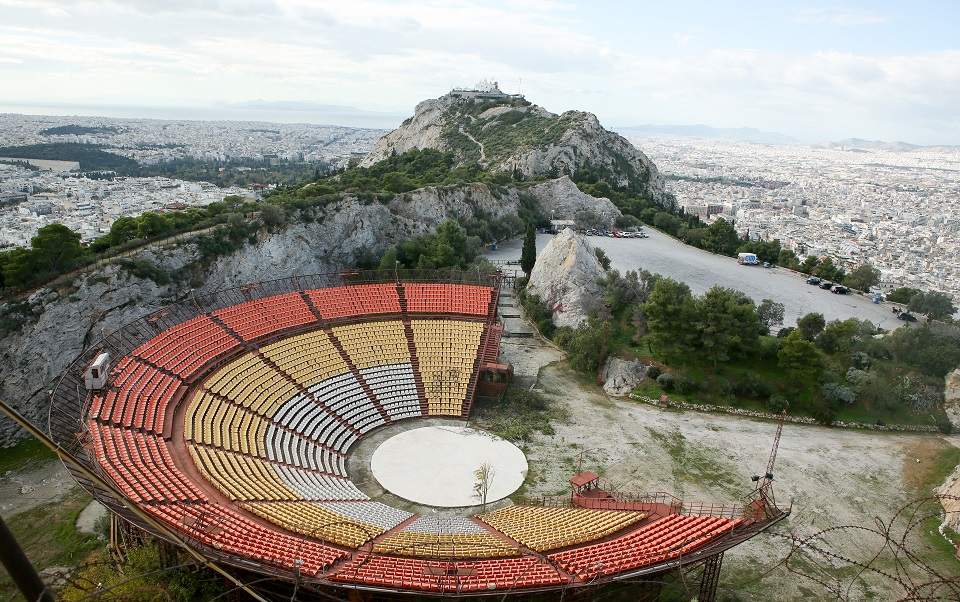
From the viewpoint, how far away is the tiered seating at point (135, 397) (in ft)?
78.3

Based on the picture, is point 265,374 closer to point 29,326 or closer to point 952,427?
point 29,326

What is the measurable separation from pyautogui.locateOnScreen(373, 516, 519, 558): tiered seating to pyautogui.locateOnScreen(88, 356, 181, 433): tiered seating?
11852 mm

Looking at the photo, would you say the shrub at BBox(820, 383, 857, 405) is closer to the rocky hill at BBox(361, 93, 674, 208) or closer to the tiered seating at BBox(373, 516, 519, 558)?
the tiered seating at BBox(373, 516, 519, 558)

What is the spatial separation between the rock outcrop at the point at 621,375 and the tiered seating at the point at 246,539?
2395 centimetres

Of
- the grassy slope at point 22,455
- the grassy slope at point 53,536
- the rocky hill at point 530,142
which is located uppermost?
the rocky hill at point 530,142

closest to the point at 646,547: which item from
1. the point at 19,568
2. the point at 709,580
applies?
the point at 709,580

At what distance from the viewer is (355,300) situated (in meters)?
38.9

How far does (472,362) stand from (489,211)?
123 ft

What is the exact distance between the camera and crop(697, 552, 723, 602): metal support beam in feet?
63.7

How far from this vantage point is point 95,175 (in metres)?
151

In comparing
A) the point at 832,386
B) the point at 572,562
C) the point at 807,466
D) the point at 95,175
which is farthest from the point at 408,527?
the point at 95,175

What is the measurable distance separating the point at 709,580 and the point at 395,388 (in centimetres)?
1954

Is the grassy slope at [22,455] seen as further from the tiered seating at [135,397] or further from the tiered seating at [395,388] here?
the tiered seating at [395,388]

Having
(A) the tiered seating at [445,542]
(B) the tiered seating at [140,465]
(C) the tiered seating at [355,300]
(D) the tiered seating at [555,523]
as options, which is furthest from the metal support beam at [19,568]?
(C) the tiered seating at [355,300]
